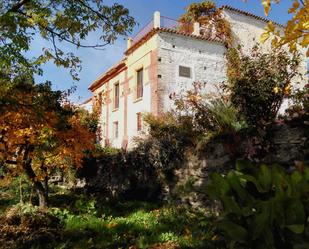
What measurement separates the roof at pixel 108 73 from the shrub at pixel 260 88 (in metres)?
16.3

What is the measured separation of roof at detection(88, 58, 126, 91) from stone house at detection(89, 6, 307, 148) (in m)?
0.09

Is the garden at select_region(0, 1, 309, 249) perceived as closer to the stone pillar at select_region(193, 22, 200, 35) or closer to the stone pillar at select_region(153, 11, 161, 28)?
the stone pillar at select_region(153, 11, 161, 28)

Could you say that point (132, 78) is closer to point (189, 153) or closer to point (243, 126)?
point (189, 153)

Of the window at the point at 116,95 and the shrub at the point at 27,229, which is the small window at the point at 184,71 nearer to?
the window at the point at 116,95

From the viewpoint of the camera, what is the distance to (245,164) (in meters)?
3.37

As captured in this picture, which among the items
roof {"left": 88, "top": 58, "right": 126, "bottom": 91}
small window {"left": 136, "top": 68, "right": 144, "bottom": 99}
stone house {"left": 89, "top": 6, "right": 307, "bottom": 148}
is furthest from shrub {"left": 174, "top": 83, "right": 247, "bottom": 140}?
roof {"left": 88, "top": 58, "right": 126, "bottom": 91}

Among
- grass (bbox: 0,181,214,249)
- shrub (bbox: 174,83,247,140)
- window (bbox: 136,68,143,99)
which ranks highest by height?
window (bbox: 136,68,143,99)

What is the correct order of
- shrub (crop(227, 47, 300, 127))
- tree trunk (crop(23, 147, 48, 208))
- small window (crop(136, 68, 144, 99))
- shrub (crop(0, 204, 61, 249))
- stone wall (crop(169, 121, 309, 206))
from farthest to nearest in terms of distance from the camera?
small window (crop(136, 68, 144, 99)) < tree trunk (crop(23, 147, 48, 208)) < shrub (crop(227, 47, 300, 127)) < stone wall (crop(169, 121, 309, 206)) < shrub (crop(0, 204, 61, 249))

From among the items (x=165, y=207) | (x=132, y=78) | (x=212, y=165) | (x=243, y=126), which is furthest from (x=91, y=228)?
(x=132, y=78)

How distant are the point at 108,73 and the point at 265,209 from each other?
25251 mm

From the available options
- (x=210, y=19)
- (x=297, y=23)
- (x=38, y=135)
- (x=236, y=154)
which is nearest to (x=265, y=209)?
(x=297, y=23)

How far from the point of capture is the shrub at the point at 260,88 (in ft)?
29.2

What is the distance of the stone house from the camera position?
2061 centimetres

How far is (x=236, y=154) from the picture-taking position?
9102 mm
